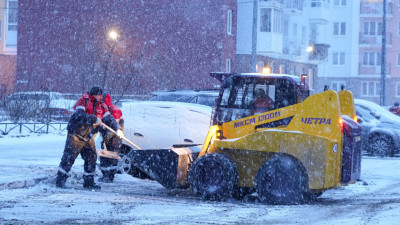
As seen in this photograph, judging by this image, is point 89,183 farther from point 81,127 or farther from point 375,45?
point 375,45

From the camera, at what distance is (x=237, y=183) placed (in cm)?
1176

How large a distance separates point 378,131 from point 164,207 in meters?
12.6

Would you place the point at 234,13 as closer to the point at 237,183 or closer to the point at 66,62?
the point at 66,62

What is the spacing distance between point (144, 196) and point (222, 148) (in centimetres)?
143

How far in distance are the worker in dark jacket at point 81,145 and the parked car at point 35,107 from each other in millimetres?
14707

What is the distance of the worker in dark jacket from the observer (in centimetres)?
1268

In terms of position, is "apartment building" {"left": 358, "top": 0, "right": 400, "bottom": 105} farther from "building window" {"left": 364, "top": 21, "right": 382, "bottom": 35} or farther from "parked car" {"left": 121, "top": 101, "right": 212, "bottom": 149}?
"parked car" {"left": 121, "top": 101, "right": 212, "bottom": 149}

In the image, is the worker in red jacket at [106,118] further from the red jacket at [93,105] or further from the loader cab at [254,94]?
the loader cab at [254,94]

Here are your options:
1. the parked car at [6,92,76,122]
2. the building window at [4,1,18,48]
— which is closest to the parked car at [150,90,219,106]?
the parked car at [6,92,76,122]

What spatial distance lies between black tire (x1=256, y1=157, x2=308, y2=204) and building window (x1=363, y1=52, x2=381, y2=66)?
204 ft

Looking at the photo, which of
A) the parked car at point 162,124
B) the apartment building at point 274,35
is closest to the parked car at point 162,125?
the parked car at point 162,124

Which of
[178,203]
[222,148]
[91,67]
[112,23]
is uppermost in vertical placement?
[112,23]

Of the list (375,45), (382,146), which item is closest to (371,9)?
(375,45)

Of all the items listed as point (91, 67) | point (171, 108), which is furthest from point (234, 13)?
point (171, 108)
